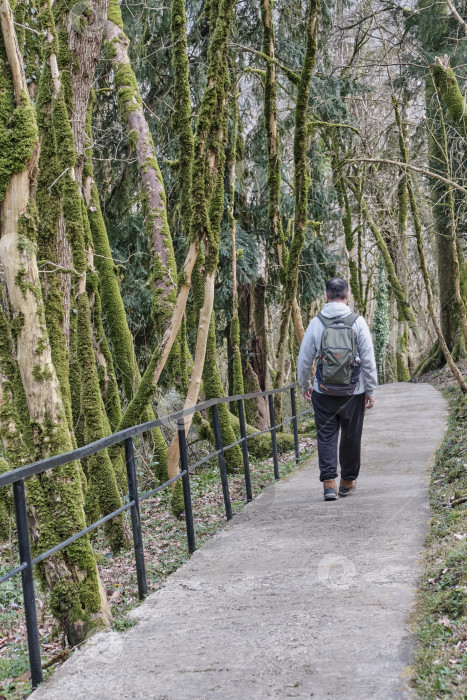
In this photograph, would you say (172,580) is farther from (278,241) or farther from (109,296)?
(278,241)

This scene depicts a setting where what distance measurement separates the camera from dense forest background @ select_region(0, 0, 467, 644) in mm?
5082

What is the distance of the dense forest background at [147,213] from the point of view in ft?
16.7

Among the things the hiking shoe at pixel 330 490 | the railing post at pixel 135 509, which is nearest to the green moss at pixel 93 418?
the hiking shoe at pixel 330 490

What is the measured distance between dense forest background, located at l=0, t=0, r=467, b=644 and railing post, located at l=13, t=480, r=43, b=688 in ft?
3.36

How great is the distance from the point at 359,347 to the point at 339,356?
0.94 ft

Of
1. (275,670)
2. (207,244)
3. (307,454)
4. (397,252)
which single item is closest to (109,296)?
(207,244)

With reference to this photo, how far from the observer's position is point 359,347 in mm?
Result: 7246

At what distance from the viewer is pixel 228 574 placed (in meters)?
5.27

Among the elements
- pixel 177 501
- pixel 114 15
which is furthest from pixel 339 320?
pixel 114 15

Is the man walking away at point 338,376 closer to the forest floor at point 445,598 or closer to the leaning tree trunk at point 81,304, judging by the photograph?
the forest floor at point 445,598

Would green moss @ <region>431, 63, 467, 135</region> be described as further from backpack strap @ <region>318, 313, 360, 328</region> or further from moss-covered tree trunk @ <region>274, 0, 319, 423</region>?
backpack strap @ <region>318, 313, 360, 328</region>

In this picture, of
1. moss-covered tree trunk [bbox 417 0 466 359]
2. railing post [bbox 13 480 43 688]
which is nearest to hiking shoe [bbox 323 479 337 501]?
railing post [bbox 13 480 43 688]

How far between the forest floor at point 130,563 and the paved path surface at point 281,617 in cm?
34

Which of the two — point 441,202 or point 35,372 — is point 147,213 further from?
point 441,202
